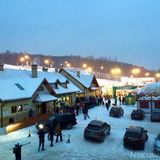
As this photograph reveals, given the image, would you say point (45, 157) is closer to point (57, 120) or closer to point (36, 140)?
point (36, 140)

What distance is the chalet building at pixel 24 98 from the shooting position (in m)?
32.7

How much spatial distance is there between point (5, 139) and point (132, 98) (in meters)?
31.6

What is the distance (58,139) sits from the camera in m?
26.7

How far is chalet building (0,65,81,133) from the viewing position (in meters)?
32.7

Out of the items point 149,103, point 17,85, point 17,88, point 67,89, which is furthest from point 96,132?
point 67,89

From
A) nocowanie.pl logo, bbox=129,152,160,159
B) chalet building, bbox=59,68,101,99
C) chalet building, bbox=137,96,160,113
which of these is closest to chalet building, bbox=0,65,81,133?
chalet building, bbox=59,68,101,99

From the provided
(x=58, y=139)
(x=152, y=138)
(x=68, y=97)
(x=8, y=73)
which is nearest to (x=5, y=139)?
(x=58, y=139)

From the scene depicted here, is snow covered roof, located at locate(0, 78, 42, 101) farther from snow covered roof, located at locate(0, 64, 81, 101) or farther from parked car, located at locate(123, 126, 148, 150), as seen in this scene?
parked car, located at locate(123, 126, 148, 150)

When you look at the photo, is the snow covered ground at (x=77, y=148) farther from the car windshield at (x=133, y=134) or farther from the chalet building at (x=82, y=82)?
the chalet building at (x=82, y=82)

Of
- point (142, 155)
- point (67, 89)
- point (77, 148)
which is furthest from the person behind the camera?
point (67, 89)

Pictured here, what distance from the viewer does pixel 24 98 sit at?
35.8 m

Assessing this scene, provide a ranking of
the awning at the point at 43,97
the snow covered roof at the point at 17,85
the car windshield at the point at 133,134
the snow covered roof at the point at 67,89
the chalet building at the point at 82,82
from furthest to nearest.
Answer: the chalet building at the point at 82,82 → the snow covered roof at the point at 67,89 → the awning at the point at 43,97 → the snow covered roof at the point at 17,85 → the car windshield at the point at 133,134

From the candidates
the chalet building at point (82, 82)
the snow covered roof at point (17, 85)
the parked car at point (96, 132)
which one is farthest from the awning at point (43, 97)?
the chalet building at point (82, 82)

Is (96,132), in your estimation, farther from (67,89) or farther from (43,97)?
(67,89)
